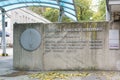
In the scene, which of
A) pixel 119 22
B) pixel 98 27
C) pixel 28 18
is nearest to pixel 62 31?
pixel 98 27

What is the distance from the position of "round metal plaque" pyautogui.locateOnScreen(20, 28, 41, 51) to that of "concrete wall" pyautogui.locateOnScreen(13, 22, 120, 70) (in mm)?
150

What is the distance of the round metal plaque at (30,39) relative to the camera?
1368 centimetres

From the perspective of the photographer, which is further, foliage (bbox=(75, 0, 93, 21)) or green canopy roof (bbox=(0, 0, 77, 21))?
foliage (bbox=(75, 0, 93, 21))

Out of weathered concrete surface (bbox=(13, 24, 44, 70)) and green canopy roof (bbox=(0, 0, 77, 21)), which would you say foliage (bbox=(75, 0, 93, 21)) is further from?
weathered concrete surface (bbox=(13, 24, 44, 70))

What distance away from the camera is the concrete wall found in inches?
517

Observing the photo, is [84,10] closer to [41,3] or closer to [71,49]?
[41,3]

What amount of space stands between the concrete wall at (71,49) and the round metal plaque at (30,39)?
0.49 ft

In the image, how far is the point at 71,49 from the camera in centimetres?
1337

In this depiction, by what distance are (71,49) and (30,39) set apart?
2.06 metres

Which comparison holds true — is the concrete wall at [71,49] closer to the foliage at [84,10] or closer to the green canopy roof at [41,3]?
the green canopy roof at [41,3]

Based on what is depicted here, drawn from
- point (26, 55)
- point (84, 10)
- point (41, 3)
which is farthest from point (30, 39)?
point (84, 10)

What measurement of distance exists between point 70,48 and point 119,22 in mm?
2518

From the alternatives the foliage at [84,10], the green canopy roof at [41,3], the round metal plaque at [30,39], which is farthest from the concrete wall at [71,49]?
the foliage at [84,10]

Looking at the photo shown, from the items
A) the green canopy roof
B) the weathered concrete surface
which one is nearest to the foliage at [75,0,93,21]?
the green canopy roof
